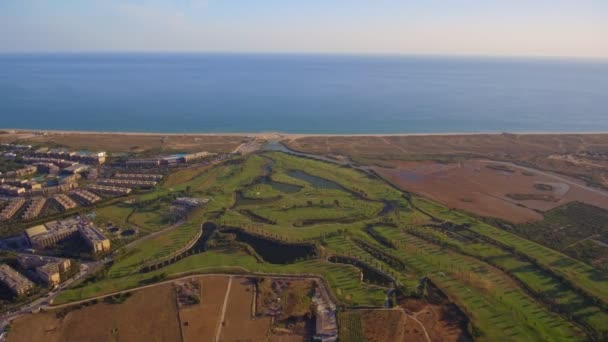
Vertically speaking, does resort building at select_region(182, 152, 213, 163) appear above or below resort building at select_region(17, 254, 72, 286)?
above

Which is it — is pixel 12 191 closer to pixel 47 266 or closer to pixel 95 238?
pixel 95 238

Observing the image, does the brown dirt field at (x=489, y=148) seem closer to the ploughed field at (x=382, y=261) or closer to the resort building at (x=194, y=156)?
the ploughed field at (x=382, y=261)

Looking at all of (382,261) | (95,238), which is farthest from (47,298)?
(382,261)

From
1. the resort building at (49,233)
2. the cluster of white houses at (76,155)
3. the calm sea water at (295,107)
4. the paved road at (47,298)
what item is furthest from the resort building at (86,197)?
the calm sea water at (295,107)

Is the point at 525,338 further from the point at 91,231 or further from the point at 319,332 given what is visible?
the point at 91,231

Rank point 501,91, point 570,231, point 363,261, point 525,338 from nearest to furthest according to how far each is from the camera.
Result: point 525,338, point 363,261, point 570,231, point 501,91

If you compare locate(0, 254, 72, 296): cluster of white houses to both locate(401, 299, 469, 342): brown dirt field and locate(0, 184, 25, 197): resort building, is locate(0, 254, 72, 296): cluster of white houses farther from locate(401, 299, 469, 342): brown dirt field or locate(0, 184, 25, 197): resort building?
locate(401, 299, 469, 342): brown dirt field

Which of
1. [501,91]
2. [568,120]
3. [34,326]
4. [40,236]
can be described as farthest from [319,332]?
[501,91]

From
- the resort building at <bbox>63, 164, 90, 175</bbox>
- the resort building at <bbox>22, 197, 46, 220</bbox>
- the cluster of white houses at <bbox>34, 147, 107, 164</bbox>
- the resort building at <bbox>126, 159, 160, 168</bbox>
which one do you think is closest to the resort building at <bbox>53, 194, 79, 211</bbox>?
the resort building at <bbox>22, 197, 46, 220</bbox>
